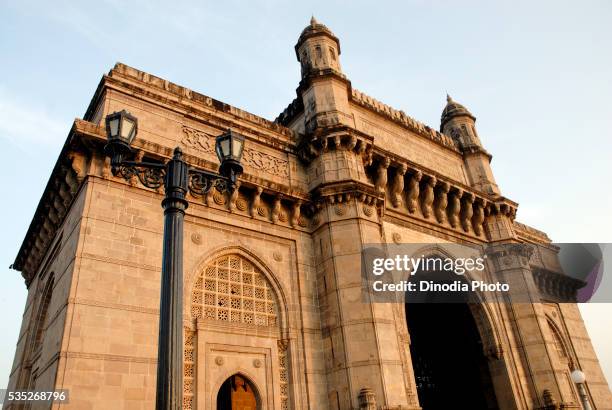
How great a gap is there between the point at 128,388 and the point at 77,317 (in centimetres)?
146

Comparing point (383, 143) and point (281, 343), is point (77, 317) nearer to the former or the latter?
point (281, 343)

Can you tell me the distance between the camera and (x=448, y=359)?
16469 millimetres

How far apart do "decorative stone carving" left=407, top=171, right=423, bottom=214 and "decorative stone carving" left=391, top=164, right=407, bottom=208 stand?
45 cm

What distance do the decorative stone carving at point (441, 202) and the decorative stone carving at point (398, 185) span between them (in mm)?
1770

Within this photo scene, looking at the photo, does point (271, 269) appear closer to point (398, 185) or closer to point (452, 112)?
point (398, 185)

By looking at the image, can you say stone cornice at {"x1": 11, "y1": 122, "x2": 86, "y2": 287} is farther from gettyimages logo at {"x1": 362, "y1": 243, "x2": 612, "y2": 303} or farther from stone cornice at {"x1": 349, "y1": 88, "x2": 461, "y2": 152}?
stone cornice at {"x1": 349, "y1": 88, "x2": 461, "y2": 152}

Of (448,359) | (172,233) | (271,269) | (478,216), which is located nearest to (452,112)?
(478,216)

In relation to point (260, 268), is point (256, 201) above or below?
above

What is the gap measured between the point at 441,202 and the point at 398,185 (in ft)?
6.64

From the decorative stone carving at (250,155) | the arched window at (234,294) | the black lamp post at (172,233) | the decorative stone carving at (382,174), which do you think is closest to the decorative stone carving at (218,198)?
the decorative stone carving at (250,155)

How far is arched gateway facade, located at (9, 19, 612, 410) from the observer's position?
8688 mm

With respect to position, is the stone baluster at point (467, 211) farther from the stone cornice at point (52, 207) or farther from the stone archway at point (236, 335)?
the stone cornice at point (52, 207)

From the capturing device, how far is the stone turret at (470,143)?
17.9m

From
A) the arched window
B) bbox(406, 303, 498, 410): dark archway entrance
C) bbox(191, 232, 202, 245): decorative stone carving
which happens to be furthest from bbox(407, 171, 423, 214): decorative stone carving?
bbox(191, 232, 202, 245): decorative stone carving
